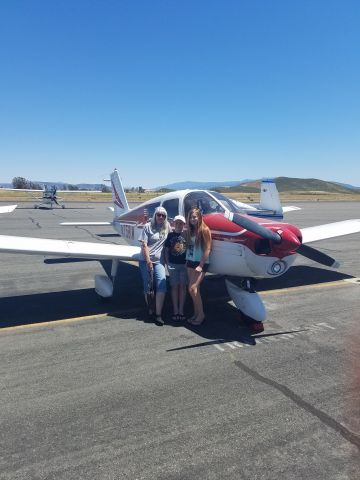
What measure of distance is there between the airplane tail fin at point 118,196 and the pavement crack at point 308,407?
7.60m

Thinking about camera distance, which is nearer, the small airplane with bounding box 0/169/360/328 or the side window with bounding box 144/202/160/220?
the small airplane with bounding box 0/169/360/328

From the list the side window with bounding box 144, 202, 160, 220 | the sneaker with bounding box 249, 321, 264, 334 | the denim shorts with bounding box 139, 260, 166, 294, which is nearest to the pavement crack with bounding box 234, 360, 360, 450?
the sneaker with bounding box 249, 321, 264, 334

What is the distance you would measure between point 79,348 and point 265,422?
2.60 meters

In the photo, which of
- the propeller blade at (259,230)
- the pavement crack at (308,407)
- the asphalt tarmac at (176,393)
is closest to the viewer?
the asphalt tarmac at (176,393)

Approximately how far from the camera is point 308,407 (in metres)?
3.44

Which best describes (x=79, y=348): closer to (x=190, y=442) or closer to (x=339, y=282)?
(x=190, y=442)

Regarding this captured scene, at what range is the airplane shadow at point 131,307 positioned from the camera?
534cm

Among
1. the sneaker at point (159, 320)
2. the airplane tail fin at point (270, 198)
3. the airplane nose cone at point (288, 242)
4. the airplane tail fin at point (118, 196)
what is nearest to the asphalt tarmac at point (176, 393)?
the sneaker at point (159, 320)

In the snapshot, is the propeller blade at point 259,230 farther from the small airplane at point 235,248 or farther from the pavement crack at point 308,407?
the pavement crack at point 308,407

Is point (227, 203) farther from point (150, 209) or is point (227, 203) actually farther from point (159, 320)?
point (159, 320)

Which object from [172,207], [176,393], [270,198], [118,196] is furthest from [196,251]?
[270,198]

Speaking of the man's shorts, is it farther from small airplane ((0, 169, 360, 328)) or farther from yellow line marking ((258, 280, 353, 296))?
yellow line marking ((258, 280, 353, 296))

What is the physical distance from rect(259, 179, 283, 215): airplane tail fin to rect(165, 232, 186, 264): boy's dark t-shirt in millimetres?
11598

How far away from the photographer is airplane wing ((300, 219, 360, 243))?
9219 mm
